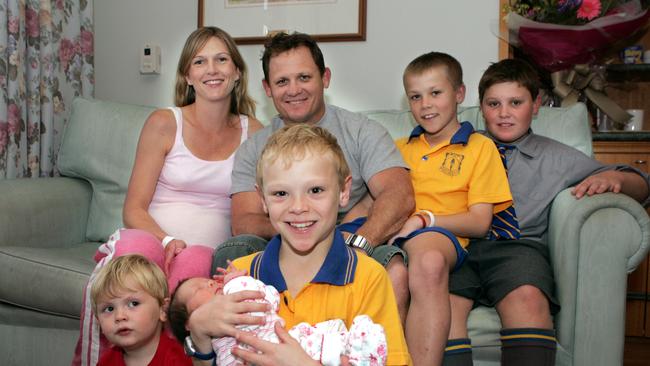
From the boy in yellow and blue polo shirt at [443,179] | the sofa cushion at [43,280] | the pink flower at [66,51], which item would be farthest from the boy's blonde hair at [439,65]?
the pink flower at [66,51]

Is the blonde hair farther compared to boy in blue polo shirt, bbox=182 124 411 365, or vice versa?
the blonde hair

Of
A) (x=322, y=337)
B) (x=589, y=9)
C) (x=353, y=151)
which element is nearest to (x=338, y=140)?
(x=353, y=151)

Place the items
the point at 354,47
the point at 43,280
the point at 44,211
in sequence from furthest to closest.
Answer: the point at 354,47, the point at 44,211, the point at 43,280

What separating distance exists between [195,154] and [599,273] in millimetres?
1275

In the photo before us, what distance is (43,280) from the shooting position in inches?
71.5

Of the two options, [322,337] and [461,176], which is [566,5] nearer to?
[461,176]

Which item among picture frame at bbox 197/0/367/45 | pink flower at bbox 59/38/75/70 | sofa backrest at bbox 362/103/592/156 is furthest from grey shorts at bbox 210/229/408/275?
pink flower at bbox 59/38/75/70

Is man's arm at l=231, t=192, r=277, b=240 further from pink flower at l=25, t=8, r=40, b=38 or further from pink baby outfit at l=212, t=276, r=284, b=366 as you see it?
pink flower at l=25, t=8, r=40, b=38

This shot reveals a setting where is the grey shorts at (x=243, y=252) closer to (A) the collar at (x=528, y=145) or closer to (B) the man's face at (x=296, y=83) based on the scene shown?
(B) the man's face at (x=296, y=83)

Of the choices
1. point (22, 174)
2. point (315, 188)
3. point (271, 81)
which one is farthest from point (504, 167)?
point (22, 174)

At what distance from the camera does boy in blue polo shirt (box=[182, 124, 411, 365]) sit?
1.21 metres

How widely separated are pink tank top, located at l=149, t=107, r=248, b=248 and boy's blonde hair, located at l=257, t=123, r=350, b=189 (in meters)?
0.79

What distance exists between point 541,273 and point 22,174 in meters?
2.08

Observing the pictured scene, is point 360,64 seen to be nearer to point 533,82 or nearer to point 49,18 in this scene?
point 533,82
